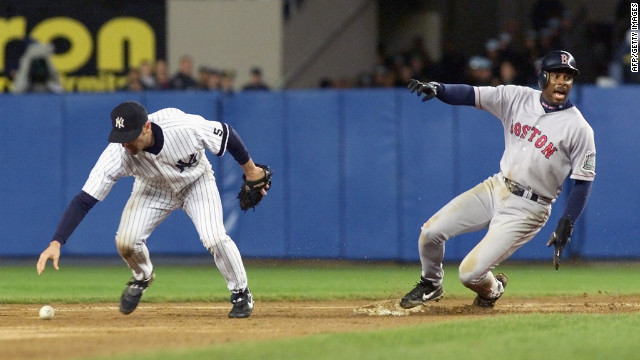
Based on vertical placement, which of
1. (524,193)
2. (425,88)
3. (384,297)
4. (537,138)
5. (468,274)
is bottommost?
(384,297)

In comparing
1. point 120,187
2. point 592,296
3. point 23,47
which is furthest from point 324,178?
point 23,47

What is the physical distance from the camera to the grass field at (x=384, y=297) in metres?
6.70

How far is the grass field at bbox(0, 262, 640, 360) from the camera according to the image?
6.70 meters

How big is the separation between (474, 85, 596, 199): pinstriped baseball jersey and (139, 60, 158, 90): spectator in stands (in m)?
8.08

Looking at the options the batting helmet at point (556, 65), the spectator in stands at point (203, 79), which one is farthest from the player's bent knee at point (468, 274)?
the spectator in stands at point (203, 79)

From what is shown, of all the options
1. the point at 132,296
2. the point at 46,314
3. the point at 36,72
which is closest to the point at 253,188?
the point at 132,296

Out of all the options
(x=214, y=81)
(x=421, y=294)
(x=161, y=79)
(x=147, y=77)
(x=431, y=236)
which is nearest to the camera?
(x=431, y=236)

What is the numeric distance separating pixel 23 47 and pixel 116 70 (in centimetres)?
142

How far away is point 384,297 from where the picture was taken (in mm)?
10578

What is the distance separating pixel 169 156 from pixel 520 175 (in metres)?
2.57

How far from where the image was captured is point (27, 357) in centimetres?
667

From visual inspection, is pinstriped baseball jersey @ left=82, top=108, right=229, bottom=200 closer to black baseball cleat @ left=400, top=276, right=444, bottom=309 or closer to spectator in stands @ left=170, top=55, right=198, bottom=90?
black baseball cleat @ left=400, top=276, right=444, bottom=309

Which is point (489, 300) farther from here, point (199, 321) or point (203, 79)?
point (203, 79)

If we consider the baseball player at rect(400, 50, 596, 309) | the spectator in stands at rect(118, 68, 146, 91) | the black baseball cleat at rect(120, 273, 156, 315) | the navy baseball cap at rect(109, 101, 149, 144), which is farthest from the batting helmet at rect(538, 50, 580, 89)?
the spectator in stands at rect(118, 68, 146, 91)
